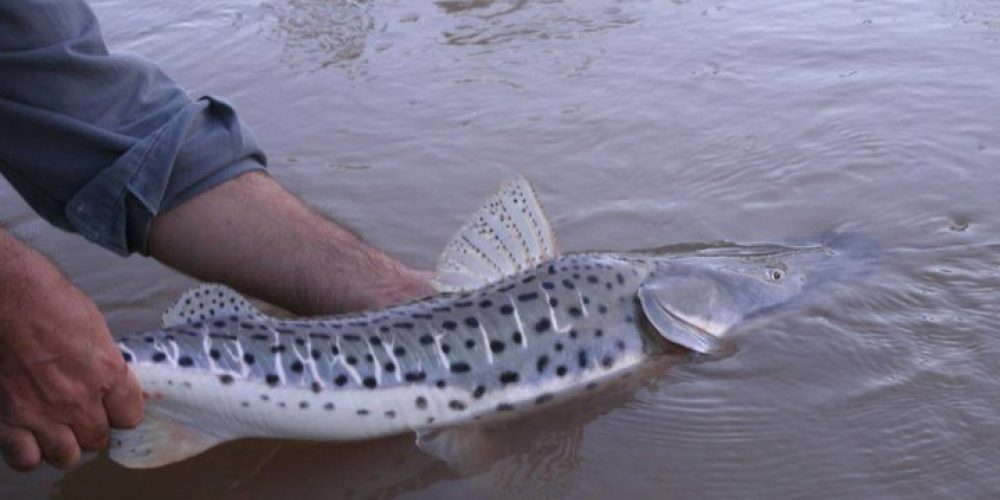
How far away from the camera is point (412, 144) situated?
5.16 meters

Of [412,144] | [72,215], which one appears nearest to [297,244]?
[72,215]

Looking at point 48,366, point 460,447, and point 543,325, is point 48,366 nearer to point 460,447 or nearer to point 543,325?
point 460,447

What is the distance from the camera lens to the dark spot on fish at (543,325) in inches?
122

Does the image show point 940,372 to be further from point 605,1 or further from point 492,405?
point 605,1

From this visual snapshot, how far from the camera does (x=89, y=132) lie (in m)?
3.35

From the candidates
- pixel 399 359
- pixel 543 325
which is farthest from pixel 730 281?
pixel 399 359

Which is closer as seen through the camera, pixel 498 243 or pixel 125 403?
pixel 125 403

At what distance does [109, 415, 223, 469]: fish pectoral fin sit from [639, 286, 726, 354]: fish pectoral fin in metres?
1.44

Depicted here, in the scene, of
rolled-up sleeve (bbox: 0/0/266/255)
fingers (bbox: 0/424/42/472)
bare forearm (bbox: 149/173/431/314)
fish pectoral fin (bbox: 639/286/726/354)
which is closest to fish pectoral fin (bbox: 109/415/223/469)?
fingers (bbox: 0/424/42/472)

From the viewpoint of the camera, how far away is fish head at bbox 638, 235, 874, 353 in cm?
336

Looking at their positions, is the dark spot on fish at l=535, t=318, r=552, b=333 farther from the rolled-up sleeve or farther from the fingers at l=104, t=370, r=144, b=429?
the rolled-up sleeve

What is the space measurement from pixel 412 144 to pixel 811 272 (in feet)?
7.18

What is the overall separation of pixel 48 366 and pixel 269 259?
1.17 m

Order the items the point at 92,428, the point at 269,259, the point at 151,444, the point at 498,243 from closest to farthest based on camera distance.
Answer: the point at 92,428
the point at 151,444
the point at 498,243
the point at 269,259
